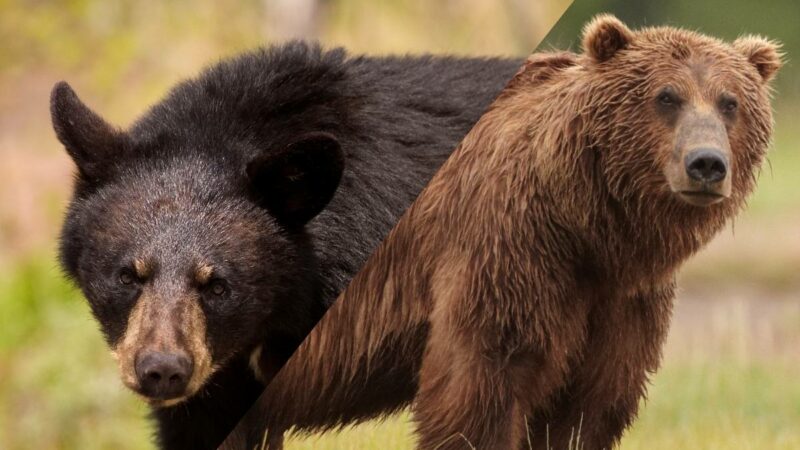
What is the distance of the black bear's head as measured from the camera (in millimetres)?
2322

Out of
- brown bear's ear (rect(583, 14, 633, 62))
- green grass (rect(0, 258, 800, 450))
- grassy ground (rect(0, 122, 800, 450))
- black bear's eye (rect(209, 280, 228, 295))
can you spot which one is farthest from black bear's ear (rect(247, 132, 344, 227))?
grassy ground (rect(0, 122, 800, 450))

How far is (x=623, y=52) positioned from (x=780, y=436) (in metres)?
0.47

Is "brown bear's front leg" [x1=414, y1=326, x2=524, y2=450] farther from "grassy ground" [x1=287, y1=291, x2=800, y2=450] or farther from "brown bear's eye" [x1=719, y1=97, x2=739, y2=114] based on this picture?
"brown bear's eye" [x1=719, y1=97, x2=739, y2=114]

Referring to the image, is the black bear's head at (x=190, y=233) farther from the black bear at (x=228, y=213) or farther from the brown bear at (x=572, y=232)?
the brown bear at (x=572, y=232)

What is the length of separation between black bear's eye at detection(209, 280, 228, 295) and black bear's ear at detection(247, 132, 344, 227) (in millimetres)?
168

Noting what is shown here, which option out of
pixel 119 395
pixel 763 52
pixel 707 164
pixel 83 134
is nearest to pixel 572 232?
pixel 707 164

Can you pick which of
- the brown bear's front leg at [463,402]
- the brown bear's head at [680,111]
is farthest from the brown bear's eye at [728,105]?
the brown bear's front leg at [463,402]

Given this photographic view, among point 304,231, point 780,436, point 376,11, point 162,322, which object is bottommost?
point 780,436

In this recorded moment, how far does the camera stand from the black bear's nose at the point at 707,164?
1.39m

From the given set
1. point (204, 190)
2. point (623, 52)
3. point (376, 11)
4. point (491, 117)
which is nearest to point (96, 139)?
point (204, 190)

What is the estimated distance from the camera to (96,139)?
2.57 m

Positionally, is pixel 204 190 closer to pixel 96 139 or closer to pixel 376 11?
pixel 96 139

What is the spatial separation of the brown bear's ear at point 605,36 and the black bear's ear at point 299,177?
74cm

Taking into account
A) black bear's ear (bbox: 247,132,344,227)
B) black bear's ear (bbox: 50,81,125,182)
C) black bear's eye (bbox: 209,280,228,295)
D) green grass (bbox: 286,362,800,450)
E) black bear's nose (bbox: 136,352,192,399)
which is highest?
black bear's ear (bbox: 50,81,125,182)
